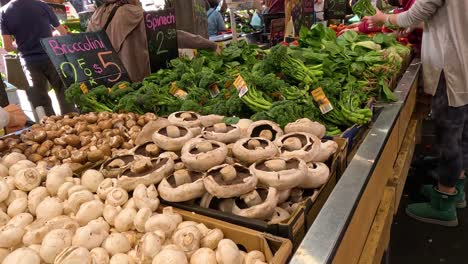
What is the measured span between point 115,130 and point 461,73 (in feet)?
9.10

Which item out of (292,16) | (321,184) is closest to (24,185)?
(321,184)

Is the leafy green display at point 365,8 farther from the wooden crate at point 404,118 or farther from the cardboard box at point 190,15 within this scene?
the cardboard box at point 190,15

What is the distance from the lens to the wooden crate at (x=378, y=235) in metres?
1.89

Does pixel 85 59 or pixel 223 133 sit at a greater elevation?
pixel 85 59

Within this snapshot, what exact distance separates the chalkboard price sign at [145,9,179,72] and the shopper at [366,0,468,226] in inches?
82.4

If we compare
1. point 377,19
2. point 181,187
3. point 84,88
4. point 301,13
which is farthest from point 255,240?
Answer: point 301,13

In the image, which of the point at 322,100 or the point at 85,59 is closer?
the point at 322,100

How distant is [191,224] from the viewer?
124cm

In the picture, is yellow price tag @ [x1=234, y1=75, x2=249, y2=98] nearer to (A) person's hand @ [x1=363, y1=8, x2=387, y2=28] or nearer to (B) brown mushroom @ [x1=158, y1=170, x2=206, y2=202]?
(B) brown mushroom @ [x1=158, y1=170, x2=206, y2=202]

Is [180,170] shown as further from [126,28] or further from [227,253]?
[126,28]

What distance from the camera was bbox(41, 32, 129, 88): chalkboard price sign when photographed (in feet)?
8.82

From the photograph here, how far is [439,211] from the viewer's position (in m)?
3.43

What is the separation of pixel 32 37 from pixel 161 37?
3.55m

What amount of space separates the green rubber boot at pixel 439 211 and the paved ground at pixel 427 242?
59mm
